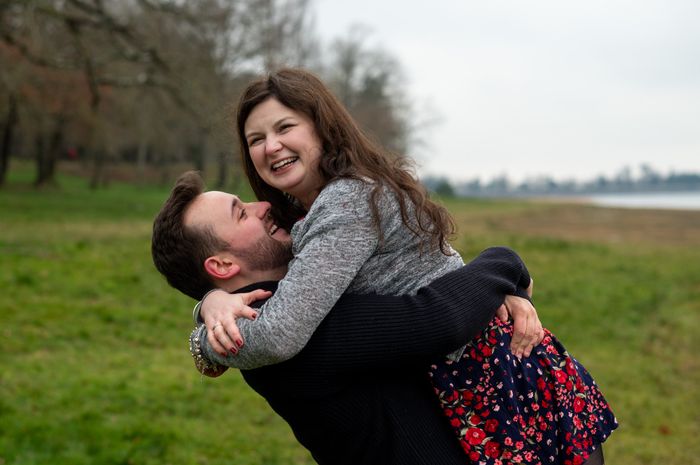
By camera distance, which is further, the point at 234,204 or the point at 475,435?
the point at 234,204

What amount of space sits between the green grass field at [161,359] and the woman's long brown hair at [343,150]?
1.07 feet

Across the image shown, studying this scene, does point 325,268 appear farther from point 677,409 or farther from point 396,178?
point 677,409

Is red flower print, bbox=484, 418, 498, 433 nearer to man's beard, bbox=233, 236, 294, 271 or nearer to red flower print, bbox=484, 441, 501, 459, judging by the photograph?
red flower print, bbox=484, 441, 501, 459

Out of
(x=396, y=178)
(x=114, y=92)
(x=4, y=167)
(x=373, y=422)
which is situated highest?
(x=396, y=178)

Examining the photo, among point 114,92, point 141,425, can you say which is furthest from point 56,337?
point 114,92

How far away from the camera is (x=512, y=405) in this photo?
6.81 feet

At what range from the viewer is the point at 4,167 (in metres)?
33.0

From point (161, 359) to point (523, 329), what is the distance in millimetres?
6582

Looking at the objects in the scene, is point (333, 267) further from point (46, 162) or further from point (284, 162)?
point (46, 162)

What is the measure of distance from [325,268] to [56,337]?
735 cm

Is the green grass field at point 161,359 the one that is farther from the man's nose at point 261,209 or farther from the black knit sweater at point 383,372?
the man's nose at point 261,209

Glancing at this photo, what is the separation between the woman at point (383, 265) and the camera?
1.97m

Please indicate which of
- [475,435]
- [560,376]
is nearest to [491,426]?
[475,435]

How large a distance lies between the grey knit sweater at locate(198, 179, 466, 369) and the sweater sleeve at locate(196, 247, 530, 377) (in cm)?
7
